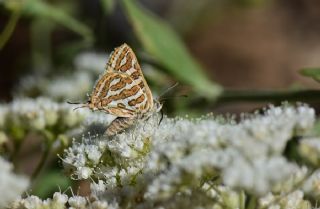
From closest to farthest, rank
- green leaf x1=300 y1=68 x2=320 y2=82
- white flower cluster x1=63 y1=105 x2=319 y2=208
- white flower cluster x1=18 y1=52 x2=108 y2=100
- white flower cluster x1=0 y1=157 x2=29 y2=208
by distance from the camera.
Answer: white flower cluster x1=63 y1=105 x2=319 y2=208
white flower cluster x1=0 y1=157 x2=29 y2=208
green leaf x1=300 y1=68 x2=320 y2=82
white flower cluster x1=18 y1=52 x2=108 y2=100

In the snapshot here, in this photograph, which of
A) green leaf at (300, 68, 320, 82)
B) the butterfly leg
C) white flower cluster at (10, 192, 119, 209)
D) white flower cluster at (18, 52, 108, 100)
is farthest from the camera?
white flower cluster at (18, 52, 108, 100)

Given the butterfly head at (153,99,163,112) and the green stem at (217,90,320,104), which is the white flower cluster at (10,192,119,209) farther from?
the green stem at (217,90,320,104)

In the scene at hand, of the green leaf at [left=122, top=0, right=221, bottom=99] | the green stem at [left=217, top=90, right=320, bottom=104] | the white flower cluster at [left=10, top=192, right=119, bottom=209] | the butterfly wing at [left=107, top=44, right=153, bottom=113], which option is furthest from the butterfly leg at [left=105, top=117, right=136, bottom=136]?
Result: the green leaf at [left=122, top=0, right=221, bottom=99]

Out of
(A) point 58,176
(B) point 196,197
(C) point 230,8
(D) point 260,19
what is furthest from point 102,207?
(D) point 260,19

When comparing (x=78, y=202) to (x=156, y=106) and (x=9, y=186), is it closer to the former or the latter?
(x=9, y=186)

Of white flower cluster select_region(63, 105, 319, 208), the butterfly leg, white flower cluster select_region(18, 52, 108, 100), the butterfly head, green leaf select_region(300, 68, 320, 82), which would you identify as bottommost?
white flower cluster select_region(63, 105, 319, 208)

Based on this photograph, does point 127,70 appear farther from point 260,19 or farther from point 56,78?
point 260,19

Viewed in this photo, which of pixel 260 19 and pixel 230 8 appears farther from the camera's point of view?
pixel 260 19
